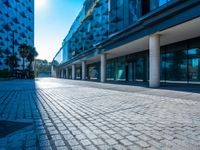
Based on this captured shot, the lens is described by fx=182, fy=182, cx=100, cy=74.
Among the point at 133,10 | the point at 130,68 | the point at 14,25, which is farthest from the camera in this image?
the point at 14,25

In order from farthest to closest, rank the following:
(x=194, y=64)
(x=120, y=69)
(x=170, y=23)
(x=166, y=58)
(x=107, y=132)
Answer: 1. (x=120, y=69)
2. (x=166, y=58)
3. (x=194, y=64)
4. (x=170, y=23)
5. (x=107, y=132)

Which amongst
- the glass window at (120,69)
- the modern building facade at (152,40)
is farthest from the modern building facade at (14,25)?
the glass window at (120,69)

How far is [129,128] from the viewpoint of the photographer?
4117 mm

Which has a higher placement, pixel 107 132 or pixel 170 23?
pixel 170 23

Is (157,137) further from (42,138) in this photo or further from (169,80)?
(169,80)

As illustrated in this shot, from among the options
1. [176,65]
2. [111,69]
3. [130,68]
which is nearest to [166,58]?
[176,65]

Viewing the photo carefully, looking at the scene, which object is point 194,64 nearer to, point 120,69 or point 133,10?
point 133,10

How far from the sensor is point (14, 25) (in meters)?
73.9

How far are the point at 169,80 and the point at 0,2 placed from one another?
224 ft

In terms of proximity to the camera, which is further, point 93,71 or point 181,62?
point 93,71

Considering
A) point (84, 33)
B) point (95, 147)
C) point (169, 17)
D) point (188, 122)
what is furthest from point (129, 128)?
point (84, 33)

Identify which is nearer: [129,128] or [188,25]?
[129,128]

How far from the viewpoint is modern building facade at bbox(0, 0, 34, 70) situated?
6769cm

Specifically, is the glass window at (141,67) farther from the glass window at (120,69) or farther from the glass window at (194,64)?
the glass window at (194,64)
